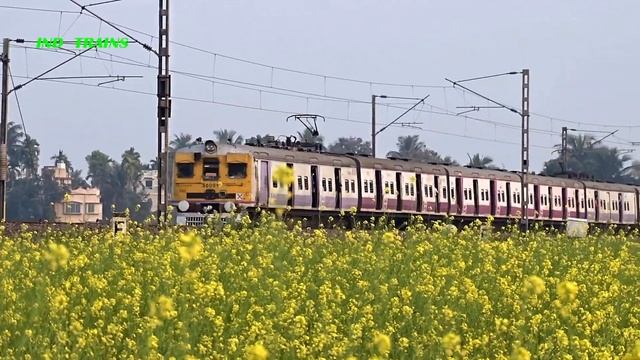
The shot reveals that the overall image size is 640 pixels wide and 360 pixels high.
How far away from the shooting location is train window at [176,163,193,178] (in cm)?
3120

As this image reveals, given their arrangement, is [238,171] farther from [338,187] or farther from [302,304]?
[302,304]

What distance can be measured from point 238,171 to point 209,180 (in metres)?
1.20

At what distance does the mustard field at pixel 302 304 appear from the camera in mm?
7105

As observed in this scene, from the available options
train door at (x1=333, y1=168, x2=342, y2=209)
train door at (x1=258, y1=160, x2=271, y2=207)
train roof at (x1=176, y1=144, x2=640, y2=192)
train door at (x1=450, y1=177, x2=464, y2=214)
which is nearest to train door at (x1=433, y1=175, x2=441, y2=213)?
train roof at (x1=176, y1=144, x2=640, y2=192)

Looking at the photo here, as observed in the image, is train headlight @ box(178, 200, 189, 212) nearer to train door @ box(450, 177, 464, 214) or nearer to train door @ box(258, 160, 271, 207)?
train door @ box(258, 160, 271, 207)

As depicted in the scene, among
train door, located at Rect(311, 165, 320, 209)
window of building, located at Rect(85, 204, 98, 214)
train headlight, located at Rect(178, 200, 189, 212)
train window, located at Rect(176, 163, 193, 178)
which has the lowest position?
train headlight, located at Rect(178, 200, 189, 212)

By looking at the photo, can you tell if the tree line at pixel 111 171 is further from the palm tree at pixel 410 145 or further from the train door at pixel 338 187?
the train door at pixel 338 187

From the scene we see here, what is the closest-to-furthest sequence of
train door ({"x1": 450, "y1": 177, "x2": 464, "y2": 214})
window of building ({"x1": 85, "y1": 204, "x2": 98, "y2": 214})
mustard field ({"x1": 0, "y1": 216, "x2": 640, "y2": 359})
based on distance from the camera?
mustard field ({"x1": 0, "y1": 216, "x2": 640, "y2": 359}), train door ({"x1": 450, "y1": 177, "x2": 464, "y2": 214}), window of building ({"x1": 85, "y1": 204, "x2": 98, "y2": 214})

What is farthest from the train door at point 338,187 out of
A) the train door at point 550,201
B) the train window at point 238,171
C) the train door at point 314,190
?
the train door at point 550,201

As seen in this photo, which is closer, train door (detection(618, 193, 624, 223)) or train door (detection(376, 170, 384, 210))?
train door (detection(376, 170, 384, 210))

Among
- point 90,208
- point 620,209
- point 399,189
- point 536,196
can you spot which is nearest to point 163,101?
point 399,189

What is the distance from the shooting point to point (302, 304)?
980 centimetres

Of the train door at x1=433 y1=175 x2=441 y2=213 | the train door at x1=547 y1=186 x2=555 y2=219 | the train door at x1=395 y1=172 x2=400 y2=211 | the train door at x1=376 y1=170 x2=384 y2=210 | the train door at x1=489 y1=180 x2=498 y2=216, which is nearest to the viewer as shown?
A: the train door at x1=376 y1=170 x2=384 y2=210

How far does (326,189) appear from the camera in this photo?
31953 millimetres
